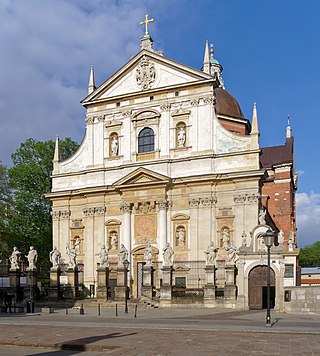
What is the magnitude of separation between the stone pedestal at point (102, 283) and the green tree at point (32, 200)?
16.3 meters

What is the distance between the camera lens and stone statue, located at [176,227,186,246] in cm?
3944

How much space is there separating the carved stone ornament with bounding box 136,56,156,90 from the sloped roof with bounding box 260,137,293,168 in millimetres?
18686

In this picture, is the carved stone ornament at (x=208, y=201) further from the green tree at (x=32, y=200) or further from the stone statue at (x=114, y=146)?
the green tree at (x=32, y=200)

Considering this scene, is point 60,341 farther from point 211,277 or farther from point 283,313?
point 211,277

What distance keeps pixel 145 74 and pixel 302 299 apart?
76.8ft

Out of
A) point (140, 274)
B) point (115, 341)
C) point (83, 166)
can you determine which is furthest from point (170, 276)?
point (115, 341)

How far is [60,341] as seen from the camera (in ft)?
47.3

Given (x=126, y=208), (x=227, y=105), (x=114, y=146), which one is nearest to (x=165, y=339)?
(x=126, y=208)

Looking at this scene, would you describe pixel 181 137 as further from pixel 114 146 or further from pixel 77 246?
pixel 77 246

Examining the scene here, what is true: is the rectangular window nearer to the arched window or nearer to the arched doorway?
the arched doorway

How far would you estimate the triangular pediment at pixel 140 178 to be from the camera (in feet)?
131

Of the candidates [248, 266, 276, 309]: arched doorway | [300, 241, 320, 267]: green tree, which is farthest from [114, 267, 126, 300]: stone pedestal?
[300, 241, 320, 267]: green tree

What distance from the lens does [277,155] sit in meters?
59.1

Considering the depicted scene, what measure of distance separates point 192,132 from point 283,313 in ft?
58.4
